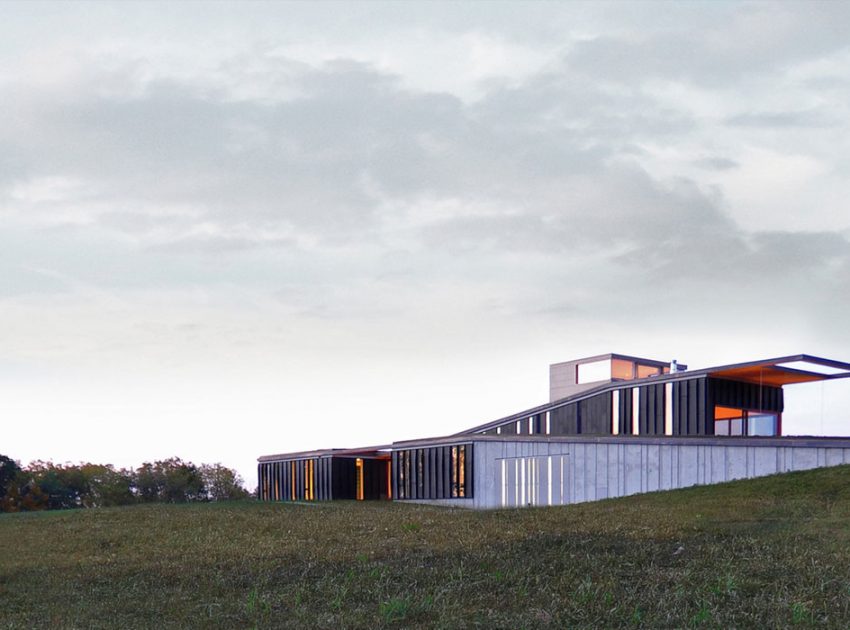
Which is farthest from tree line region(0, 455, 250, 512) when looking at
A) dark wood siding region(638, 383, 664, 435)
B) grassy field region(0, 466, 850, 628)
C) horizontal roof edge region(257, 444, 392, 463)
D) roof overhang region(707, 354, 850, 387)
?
grassy field region(0, 466, 850, 628)

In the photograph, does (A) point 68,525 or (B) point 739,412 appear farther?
(B) point 739,412

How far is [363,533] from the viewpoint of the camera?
20.5 metres

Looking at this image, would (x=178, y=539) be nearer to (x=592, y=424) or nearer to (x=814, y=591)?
(x=814, y=591)

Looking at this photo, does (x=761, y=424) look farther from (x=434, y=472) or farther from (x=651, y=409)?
(x=434, y=472)

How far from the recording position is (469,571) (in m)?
14.4

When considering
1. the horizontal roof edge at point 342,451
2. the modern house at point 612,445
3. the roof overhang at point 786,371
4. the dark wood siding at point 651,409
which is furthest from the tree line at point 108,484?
the roof overhang at point 786,371

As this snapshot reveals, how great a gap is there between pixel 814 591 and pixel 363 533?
417 inches

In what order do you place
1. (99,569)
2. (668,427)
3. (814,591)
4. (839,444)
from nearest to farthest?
(814,591) < (99,569) < (839,444) < (668,427)

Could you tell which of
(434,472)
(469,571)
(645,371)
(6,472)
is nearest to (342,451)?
(434,472)

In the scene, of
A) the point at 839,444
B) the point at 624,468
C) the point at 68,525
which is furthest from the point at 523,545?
the point at 624,468

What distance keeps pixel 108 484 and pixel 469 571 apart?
85.9 meters

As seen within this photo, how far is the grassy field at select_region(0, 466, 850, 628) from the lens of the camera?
465 inches

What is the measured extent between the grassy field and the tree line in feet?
214

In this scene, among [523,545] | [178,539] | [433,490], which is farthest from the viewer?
[433,490]
